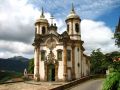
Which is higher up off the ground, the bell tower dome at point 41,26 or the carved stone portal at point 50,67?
the bell tower dome at point 41,26

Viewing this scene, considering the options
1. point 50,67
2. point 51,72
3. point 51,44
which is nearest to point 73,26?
point 51,44

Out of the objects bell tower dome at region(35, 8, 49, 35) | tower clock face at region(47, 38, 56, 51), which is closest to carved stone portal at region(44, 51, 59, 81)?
tower clock face at region(47, 38, 56, 51)

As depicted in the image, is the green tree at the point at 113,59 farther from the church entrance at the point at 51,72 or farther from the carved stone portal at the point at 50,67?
the church entrance at the point at 51,72

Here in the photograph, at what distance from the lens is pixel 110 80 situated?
53.8 feet

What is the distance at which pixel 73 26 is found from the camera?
47.4 meters

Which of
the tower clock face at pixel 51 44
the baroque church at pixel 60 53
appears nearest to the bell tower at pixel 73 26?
the baroque church at pixel 60 53

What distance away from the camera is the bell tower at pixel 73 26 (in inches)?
1854

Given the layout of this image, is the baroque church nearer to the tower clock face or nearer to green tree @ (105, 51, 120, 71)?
the tower clock face

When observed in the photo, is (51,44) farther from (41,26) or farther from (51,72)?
(41,26)

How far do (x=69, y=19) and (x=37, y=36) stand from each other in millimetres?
6583

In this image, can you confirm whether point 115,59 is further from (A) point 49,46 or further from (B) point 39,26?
(B) point 39,26

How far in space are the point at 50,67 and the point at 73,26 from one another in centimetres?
847

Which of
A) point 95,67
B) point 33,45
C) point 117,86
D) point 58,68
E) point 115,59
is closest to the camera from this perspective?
point 115,59

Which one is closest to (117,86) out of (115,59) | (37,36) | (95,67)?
(115,59)
